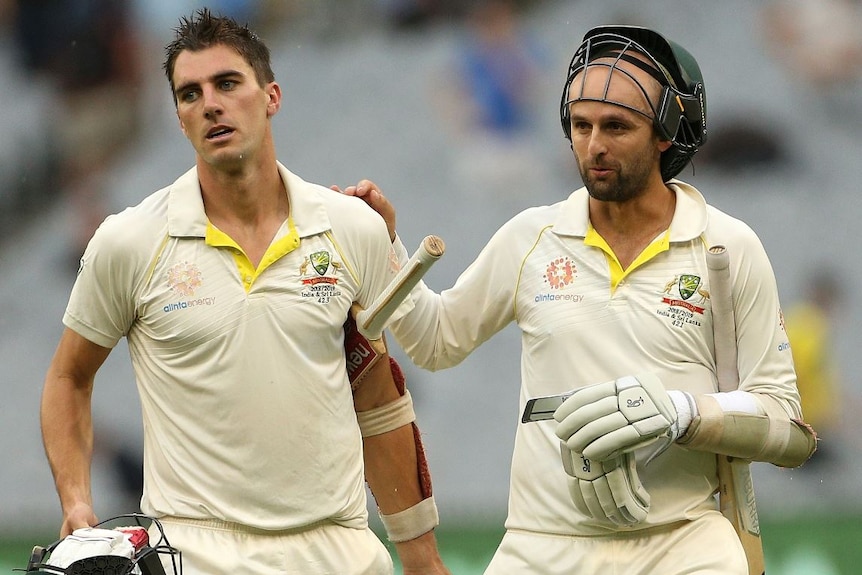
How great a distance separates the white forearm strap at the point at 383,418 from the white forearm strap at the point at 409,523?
0.24 m

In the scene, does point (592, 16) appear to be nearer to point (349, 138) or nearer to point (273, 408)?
point (349, 138)

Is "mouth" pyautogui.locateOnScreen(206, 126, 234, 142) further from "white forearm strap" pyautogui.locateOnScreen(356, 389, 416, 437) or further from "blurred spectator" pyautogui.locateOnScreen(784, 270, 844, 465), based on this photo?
"blurred spectator" pyautogui.locateOnScreen(784, 270, 844, 465)

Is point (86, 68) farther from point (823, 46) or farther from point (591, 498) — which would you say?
point (591, 498)

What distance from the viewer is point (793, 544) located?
7887mm

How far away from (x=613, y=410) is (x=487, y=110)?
6090mm

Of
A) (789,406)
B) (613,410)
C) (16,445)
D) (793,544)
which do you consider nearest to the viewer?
(613,410)

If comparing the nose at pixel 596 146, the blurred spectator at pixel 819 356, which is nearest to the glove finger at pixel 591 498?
the nose at pixel 596 146

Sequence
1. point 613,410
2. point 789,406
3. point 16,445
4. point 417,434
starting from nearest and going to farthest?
point 613,410, point 789,406, point 417,434, point 16,445

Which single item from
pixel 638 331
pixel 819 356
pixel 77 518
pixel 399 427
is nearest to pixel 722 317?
pixel 638 331

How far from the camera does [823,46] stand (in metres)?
10.2

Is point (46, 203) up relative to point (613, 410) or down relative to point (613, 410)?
up

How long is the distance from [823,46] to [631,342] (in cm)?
Answer: 652

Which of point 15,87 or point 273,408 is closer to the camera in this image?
point 273,408

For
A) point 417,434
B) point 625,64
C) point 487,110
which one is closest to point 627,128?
point 625,64
